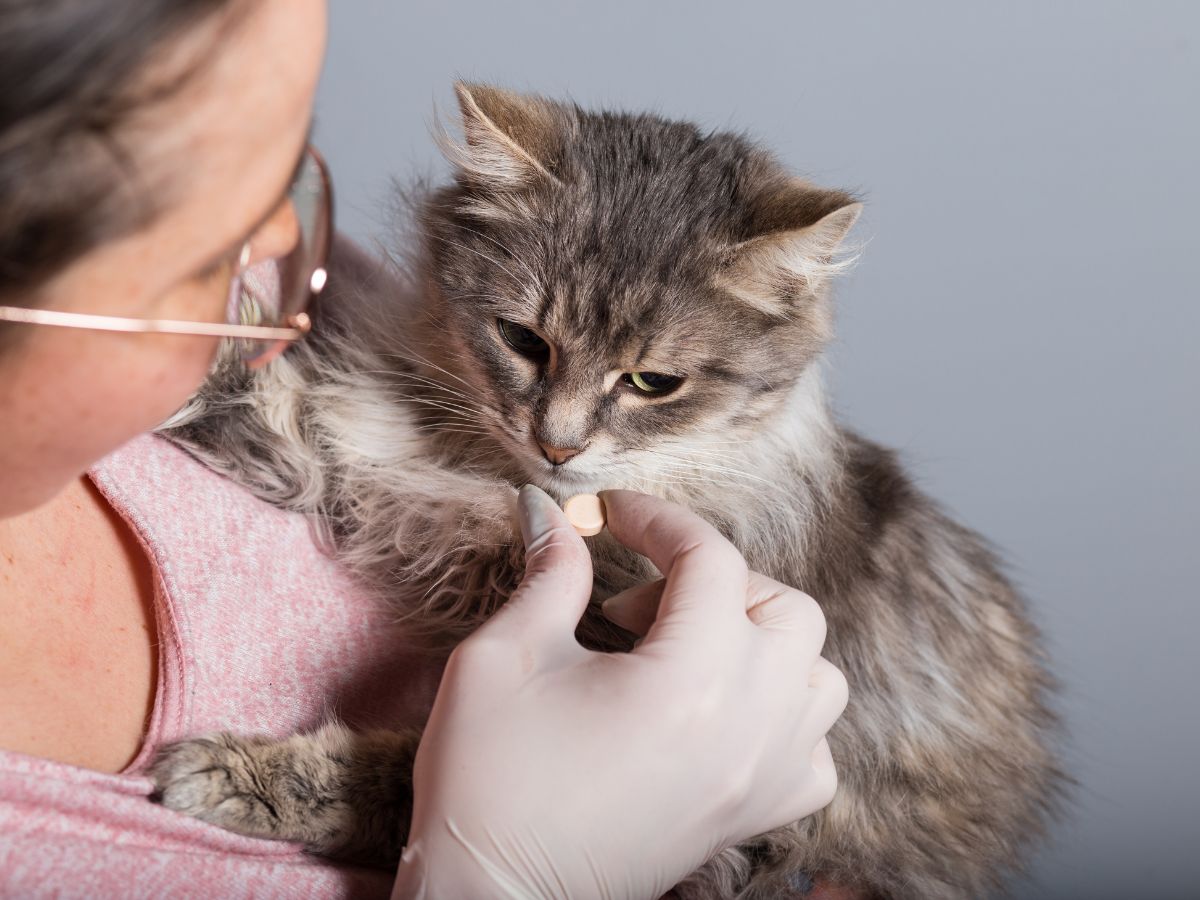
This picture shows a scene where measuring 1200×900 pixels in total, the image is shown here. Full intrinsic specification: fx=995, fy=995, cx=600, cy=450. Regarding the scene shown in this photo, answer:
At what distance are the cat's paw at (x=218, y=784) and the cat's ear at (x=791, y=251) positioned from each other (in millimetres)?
904

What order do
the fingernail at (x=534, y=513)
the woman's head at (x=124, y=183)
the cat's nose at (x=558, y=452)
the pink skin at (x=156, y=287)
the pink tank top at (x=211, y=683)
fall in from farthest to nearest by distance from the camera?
the cat's nose at (x=558, y=452) < the fingernail at (x=534, y=513) < the pink tank top at (x=211, y=683) < the pink skin at (x=156, y=287) < the woman's head at (x=124, y=183)

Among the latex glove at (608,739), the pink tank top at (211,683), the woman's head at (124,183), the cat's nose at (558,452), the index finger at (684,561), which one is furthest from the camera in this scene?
the cat's nose at (558,452)

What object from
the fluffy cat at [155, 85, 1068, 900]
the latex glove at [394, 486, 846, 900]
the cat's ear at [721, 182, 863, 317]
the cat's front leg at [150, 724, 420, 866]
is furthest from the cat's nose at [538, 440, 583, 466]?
the cat's front leg at [150, 724, 420, 866]

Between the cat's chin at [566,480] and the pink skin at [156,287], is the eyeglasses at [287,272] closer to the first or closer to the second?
the pink skin at [156,287]

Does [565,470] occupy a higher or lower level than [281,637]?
higher

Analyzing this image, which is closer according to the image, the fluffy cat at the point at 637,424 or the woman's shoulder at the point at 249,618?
the woman's shoulder at the point at 249,618

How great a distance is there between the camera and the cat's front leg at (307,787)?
1.11m

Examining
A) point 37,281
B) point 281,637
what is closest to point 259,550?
point 281,637

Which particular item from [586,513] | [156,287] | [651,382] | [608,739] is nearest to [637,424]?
[651,382]

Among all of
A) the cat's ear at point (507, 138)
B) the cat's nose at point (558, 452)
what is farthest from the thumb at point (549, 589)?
the cat's ear at point (507, 138)

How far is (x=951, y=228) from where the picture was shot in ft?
7.59

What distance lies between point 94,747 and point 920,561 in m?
1.26

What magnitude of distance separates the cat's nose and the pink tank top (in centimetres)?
34

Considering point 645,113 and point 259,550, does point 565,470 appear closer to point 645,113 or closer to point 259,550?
point 259,550
